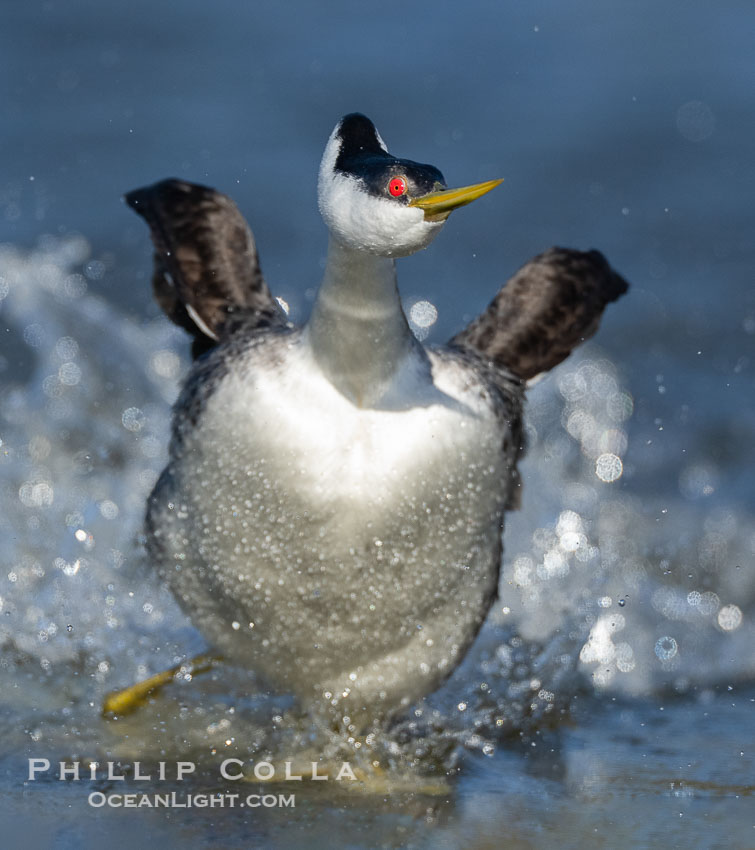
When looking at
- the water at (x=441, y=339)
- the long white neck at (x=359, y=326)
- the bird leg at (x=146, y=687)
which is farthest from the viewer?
the bird leg at (x=146, y=687)

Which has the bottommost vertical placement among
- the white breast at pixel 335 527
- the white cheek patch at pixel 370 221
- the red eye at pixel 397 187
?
the white breast at pixel 335 527

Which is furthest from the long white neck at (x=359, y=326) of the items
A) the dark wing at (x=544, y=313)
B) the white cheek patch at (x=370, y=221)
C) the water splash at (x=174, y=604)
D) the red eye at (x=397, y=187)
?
the water splash at (x=174, y=604)

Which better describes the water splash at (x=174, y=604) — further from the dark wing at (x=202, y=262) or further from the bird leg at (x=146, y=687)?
the dark wing at (x=202, y=262)

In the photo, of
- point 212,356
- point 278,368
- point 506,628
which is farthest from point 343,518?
point 506,628

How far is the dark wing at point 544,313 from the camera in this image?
20.0 ft

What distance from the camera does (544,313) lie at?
20.6 ft

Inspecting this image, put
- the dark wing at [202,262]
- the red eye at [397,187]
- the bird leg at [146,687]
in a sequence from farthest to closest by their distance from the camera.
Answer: the dark wing at [202,262] < the bird leg at [146,687] < the red eye at [397,187]

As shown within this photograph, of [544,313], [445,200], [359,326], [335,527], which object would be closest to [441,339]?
[544,313]

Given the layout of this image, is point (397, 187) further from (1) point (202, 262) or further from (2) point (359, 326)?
(1) point (202, 262)

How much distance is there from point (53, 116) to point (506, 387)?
706 centimetres

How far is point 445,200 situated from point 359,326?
0.75 metres

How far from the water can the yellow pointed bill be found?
200 centimetres

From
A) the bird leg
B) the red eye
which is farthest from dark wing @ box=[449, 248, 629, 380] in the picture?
the red eye

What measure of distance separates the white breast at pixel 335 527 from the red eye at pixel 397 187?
34.1 inches
